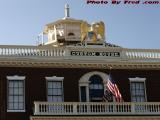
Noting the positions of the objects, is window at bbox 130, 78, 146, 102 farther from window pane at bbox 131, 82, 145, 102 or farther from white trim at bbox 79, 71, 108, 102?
white trim at bbox 79, 71, 108, 102

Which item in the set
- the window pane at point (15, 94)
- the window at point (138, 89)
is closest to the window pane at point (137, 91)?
the window at point (138, 89)

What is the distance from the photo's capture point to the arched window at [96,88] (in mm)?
43375

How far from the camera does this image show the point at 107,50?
44250mm

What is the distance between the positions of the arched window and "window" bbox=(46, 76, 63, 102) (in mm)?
2443

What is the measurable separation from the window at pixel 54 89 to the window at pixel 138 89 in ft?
19.0

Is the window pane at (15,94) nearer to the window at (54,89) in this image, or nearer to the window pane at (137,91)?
the window at (54,89)

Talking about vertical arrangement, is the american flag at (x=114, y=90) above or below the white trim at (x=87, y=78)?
below

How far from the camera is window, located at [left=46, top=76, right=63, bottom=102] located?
42.4 meters

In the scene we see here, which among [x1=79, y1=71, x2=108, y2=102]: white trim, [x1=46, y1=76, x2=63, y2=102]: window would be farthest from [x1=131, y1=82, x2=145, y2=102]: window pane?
[x1=46, y1=76, x2=63, y2=102]: window

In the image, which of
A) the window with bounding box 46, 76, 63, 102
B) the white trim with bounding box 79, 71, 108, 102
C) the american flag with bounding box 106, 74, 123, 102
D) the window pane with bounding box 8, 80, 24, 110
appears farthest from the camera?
the white trim with bounding box 79, 71, 108, 102

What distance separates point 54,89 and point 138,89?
271 inches

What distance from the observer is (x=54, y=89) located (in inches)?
1682

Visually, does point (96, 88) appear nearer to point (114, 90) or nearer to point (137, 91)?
point (114, 90)

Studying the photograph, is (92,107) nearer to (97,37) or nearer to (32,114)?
(32,114)
